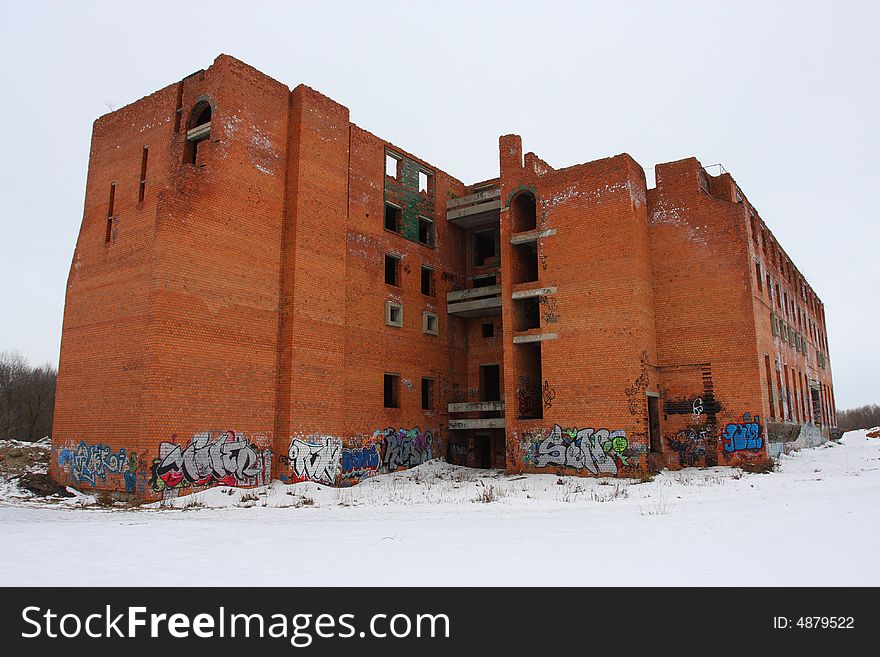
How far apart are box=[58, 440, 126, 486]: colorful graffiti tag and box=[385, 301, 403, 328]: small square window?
A: 10.4m

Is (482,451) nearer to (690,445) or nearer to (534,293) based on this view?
(534,293)

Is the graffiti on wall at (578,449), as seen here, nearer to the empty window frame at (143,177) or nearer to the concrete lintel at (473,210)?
the concrete lintel at (473,210)

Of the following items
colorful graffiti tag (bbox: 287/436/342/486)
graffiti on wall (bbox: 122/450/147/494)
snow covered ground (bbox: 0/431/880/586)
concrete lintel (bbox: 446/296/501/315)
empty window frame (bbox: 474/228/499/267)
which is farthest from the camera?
empty window frame (bbox: 474/228/499/267)

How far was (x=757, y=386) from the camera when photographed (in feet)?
69.5

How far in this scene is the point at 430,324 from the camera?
27.0 metres

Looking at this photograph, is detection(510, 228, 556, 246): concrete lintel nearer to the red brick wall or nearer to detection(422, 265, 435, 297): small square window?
the red brick wall

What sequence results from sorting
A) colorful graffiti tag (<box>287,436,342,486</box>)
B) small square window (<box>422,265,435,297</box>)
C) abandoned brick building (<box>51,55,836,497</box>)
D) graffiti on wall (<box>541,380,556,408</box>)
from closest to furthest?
1. abandoned brick building (<box>51,55,836,497</box>)
2. colorful graffiti tag (<box>287,436,342,486</box>)
3. graffiti on wall (<box>541,380,556,408</box>)
4. small square window (<box>422,265,435,297</box>)

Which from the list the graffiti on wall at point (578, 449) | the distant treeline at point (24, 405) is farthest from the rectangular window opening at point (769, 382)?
the distant treeline at point (24, 405)

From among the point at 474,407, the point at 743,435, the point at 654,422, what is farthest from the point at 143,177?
the point at 743,435

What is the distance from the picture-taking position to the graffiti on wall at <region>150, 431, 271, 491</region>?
56.0ft

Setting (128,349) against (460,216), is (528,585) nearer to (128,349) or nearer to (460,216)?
(128,349)

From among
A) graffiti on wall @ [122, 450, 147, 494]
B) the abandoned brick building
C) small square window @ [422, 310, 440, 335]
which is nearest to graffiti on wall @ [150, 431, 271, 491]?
the abandoned brick building

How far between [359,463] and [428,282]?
8.67m
